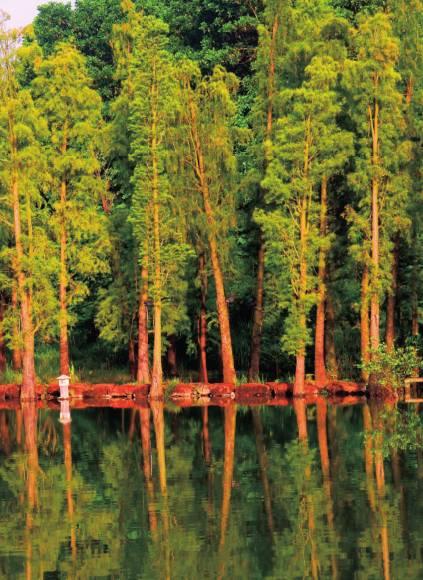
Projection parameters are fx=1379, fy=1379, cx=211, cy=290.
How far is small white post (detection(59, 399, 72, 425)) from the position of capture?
40.7 metres

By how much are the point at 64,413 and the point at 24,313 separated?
27.1 feet

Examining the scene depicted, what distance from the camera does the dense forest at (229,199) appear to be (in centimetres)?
4881

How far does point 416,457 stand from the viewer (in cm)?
2816

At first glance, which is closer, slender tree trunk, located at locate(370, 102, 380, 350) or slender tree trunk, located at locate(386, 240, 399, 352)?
slender tree trunk, located at locate(370, 102, 380, 350)

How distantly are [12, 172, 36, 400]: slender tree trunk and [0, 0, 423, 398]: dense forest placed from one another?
0.07m

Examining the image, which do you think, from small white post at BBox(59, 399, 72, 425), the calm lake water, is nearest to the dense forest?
small white post at BBox(59, 399, 72, 425)

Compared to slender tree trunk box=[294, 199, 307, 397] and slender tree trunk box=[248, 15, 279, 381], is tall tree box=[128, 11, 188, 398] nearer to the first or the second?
slender tree trunk box=[248, 15, 279, 381]

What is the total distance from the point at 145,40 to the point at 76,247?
8.19 m

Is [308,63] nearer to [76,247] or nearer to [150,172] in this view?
[150,172]

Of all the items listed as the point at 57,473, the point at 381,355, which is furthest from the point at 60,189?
the point at 57,473

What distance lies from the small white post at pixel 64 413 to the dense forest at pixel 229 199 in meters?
3.24

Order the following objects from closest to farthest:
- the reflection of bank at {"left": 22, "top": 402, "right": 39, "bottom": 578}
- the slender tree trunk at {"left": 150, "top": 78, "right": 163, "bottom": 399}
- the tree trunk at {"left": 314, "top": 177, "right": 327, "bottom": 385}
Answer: the reflection of bank at {"left": 22, "top": 402, "right": 39, "bottom": 578} < the tree trunk at {"left": 314, "top": 177, "right": 327, "bottom": 385} < the slender tree trunk at {"left": 150, "top": 78, "right": 163, "bottom": 399}

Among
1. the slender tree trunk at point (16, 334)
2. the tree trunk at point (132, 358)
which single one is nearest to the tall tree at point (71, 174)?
the slender tree trunk at point (16, 334)

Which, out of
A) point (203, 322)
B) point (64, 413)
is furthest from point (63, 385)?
point (203, 322)
